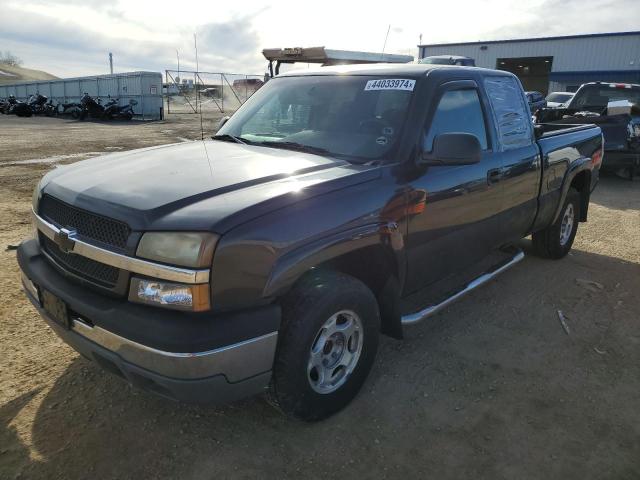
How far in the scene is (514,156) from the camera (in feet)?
13.3

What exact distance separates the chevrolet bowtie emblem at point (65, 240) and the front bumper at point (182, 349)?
26cm

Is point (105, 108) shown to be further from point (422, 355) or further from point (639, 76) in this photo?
point (639, 76)

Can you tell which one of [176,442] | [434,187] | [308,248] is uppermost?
[434,187]

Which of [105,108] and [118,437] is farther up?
[105,108]

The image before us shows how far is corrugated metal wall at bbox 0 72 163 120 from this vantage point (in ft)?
86.4

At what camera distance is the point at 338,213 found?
2.54 meters

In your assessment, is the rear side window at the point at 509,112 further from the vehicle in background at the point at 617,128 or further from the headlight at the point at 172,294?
the vehicle in background at the point at 617,128

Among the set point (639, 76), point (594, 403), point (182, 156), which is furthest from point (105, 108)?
point (639, 76)

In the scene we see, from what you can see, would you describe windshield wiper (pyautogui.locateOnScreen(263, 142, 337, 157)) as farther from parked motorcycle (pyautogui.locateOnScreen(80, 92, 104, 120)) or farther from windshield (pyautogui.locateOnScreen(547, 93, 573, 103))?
parked motorcycle (pyautogui.locateOnScreen(80, 92, 104, 120))

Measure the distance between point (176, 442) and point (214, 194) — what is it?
1.29m

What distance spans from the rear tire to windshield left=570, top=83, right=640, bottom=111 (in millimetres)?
6604

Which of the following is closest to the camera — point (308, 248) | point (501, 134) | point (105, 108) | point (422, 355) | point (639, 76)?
point (308, 248)

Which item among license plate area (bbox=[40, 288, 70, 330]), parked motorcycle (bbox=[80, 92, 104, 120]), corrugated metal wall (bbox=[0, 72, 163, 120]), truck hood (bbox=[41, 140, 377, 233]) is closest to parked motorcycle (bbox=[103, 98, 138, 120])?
parked motorcycle (bbox=[80, 92, 104, 120])

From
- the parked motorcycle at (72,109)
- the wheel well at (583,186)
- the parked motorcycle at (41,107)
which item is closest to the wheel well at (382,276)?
the wheel well at (583,186)
